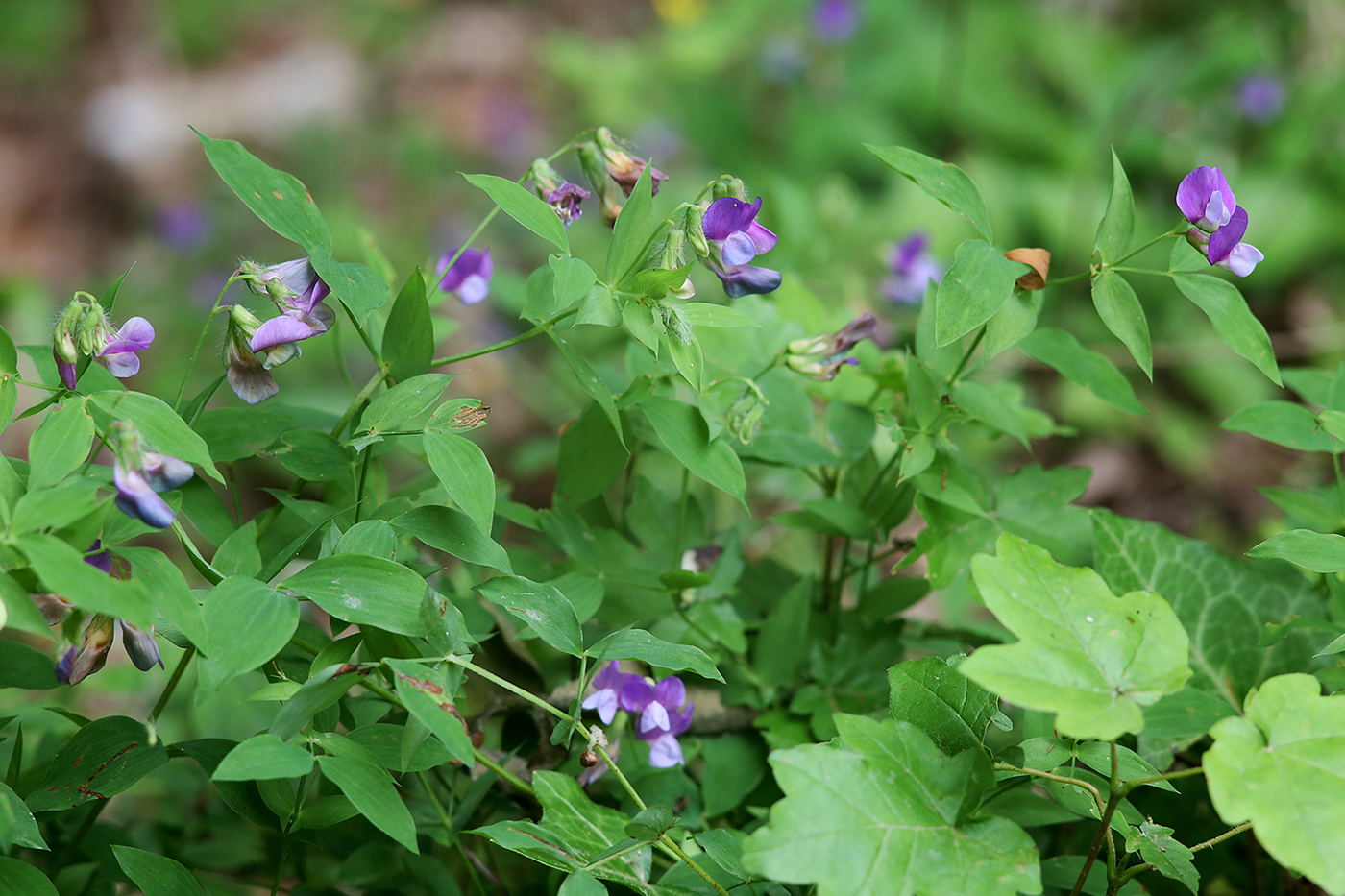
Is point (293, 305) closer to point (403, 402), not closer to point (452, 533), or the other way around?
point (403, 402)

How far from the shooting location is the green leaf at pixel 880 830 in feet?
2.84

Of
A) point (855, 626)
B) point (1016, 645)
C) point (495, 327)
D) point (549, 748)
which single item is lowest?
point (495, 327)

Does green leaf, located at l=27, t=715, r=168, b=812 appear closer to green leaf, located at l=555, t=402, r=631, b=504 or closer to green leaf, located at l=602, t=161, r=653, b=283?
green leaf, located at l=555, t=402, r=631, b=504

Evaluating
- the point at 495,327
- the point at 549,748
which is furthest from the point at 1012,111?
the point at 549,748

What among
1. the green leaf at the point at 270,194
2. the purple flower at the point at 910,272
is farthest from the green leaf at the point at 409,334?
the purple flower at the point at 910,272

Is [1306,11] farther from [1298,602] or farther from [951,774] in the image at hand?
[951,774]

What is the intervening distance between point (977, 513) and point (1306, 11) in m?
3.91

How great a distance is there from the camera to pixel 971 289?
3.64 feet

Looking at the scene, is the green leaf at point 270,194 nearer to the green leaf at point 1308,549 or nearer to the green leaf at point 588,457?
the green leaf at point 588,457

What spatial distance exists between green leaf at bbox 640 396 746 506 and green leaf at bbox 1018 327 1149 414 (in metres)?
0.42

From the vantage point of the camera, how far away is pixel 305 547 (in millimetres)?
1226

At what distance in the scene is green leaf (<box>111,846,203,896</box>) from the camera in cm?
103

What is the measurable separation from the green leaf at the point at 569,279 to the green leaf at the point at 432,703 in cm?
40

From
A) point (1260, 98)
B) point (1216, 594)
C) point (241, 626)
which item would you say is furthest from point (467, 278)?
point (1260, 98)
